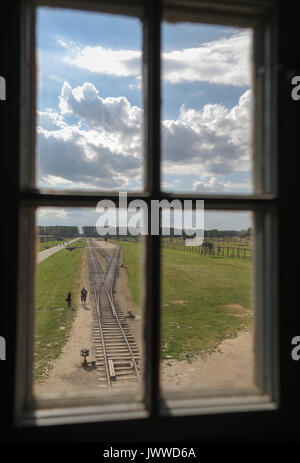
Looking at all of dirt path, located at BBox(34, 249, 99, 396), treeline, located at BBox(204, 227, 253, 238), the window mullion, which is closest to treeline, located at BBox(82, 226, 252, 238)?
treeline, located at BBox(204, 227, 253, 238)

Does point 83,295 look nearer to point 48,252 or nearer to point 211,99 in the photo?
point 48,252

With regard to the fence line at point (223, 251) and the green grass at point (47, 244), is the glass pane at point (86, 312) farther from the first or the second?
the fence line at point (223, 251)

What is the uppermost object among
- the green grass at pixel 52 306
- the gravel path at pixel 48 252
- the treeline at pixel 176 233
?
the treeline at pixel 176 233

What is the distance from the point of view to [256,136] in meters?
1.05

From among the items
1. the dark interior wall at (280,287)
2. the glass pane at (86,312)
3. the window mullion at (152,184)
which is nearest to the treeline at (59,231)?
the glass pane at (86,312)

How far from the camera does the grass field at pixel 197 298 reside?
39.3 inches

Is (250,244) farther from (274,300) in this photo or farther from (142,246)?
(142,246)

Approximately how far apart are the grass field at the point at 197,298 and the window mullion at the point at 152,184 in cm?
8

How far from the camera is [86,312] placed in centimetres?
98

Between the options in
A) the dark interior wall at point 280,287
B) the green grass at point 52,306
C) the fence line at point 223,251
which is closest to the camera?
the dark interior wall at point 280,287

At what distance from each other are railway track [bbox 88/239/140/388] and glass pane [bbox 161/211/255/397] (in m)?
0.12

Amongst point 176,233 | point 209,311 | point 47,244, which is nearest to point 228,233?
point 176,233

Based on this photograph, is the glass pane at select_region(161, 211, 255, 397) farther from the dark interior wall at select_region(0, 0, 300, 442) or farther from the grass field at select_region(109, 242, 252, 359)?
the dark interior wall at select_region(0, 0, 300, 442)

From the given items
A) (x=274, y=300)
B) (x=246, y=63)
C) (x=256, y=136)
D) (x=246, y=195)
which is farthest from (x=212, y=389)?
(x=246, y=63)
